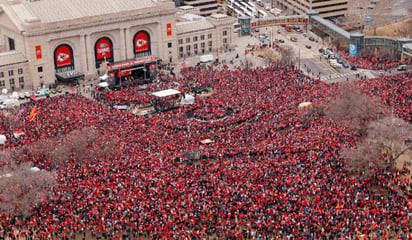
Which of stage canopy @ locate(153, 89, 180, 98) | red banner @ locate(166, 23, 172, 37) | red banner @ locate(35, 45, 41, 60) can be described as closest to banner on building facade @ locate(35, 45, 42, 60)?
red banner @ locate(35, 45, 41, 60)

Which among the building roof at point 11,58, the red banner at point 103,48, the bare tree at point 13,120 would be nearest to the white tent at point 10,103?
the bare tree at point 13,120

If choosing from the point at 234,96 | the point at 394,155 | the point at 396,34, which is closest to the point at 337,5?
the point at 396,34

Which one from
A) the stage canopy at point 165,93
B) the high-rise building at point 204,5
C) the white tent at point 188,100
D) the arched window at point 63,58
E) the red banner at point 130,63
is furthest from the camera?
the high-rise building at point 204,5

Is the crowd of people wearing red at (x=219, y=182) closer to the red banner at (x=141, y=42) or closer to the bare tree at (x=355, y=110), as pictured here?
the bare tree at (x=355, y=110)

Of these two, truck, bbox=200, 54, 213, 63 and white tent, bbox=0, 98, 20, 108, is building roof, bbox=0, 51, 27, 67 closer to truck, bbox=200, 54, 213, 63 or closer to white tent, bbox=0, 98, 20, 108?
white tent, bbox=0, 98, 20, 108

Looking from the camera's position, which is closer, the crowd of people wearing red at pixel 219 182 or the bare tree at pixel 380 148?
the crowd of people wearing red at pixel 219 182

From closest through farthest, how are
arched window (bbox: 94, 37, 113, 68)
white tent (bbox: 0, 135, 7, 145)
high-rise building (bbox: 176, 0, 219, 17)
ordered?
white tent (bbox: 0, 135, 7, 145) → arched window (bbox: 94, 37, 113, 68) → high-rise building (bbox: 176, 0, 219, 17)
